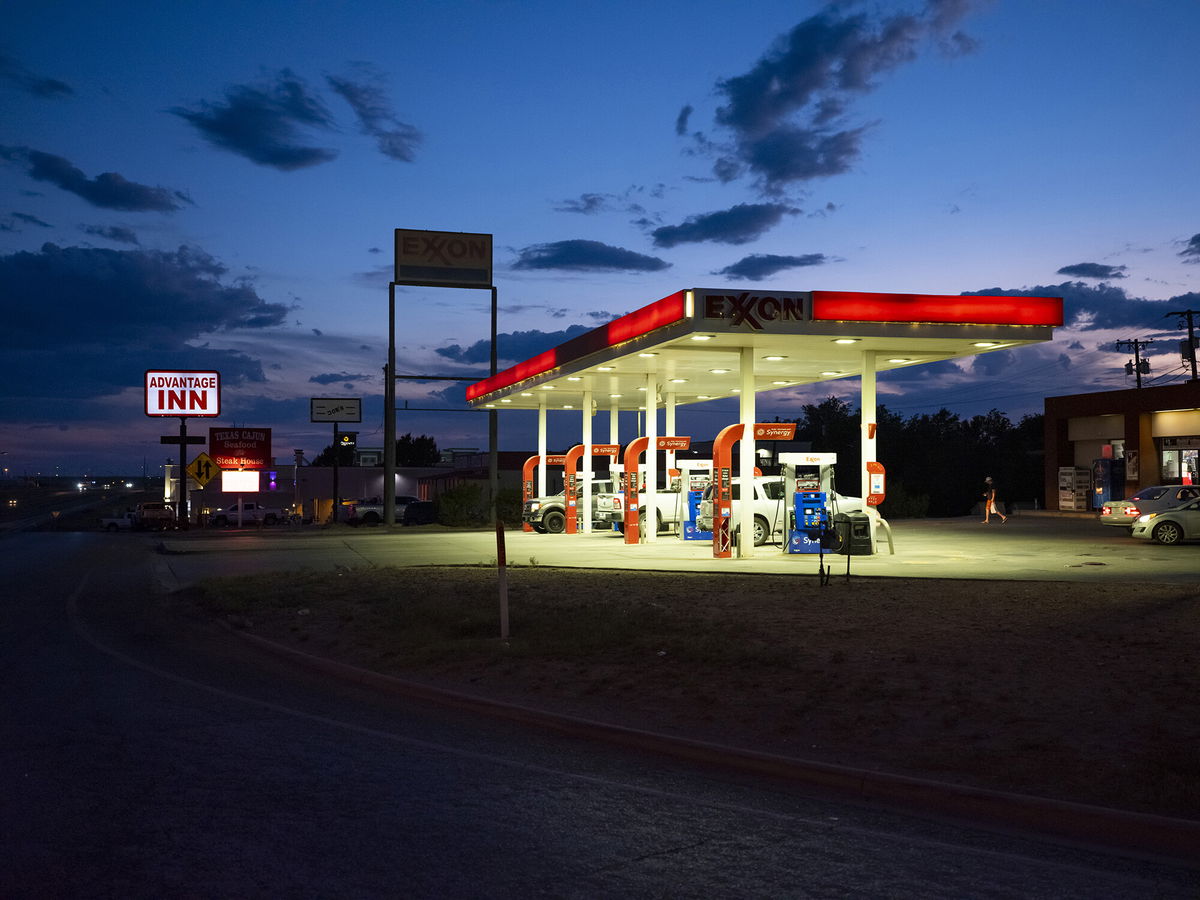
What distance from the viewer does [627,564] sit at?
21.8 meters

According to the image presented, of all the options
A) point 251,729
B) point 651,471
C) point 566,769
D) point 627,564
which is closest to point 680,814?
point 566,769

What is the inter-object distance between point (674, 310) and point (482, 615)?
946cm

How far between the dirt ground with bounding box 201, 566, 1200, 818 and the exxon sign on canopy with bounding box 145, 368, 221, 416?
39.4 m

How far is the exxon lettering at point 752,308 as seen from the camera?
68.1 feet

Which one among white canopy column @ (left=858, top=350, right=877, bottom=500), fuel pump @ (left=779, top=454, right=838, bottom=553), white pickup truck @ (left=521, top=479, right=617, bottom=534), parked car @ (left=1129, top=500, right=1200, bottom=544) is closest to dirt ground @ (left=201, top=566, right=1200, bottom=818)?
fuel pump @ (left=779, top=454, right=838, bottom=553)

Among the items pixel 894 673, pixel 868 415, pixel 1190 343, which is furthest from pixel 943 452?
pixel 894 673

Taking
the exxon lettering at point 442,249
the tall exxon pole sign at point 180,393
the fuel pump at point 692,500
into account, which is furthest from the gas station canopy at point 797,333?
the tall exxon pole sign at point 180,393

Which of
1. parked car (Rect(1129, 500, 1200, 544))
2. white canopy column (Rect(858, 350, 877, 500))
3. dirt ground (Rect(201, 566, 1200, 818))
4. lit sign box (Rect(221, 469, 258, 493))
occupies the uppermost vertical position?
white canopy column (Rect(858, 350, 877, 500))

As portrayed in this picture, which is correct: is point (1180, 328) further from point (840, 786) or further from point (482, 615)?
point (840, 786)

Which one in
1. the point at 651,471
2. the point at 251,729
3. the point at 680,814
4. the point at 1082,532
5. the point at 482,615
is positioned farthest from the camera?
the point at 1082,532

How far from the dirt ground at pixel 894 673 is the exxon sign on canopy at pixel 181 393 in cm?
3943

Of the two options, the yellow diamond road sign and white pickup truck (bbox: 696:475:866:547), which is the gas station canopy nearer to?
white pickup truck (bbox: 696:475:866:547)

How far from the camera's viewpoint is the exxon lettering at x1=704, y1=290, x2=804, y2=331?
20766mm

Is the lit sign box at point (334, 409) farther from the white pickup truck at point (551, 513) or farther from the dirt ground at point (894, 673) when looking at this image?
the dirt ground at point (894, 673)
